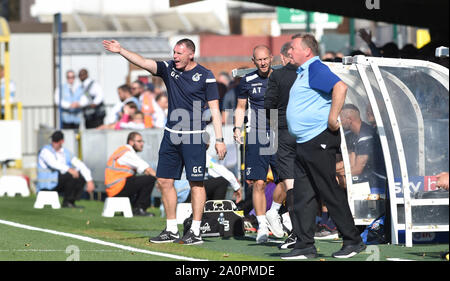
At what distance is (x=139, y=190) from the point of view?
664 inches

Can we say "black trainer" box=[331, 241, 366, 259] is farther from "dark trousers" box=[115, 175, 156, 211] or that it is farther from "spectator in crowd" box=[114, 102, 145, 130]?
"spectator in crowd" box=[114, 102, 145, 130]

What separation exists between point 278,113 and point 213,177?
378 cm

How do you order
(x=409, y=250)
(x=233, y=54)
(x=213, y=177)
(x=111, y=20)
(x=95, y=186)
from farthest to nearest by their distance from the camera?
(x=111, y=20)
(x=233, y=54)
(x=95, y=186)
(x=213, y=177)
(x=409, y=250)

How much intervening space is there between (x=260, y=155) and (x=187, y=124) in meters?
1.09

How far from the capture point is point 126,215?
53.6 ft

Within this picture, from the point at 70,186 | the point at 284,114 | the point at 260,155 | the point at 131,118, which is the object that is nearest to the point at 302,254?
the point at 284,114

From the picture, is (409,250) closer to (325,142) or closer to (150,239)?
(325,142)

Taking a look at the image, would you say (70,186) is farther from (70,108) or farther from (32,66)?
(32,66)

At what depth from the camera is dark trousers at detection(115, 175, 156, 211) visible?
54.9 ft

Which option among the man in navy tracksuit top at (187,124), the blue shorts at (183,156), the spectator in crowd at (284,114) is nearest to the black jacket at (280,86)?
the spectator in crowd at (284,114)

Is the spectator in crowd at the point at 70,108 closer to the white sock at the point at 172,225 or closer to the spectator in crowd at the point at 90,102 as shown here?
the spectator in crowd at the point at 90,102

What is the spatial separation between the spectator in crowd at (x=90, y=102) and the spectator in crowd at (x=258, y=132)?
1095cm

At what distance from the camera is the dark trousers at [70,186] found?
17953 mm
